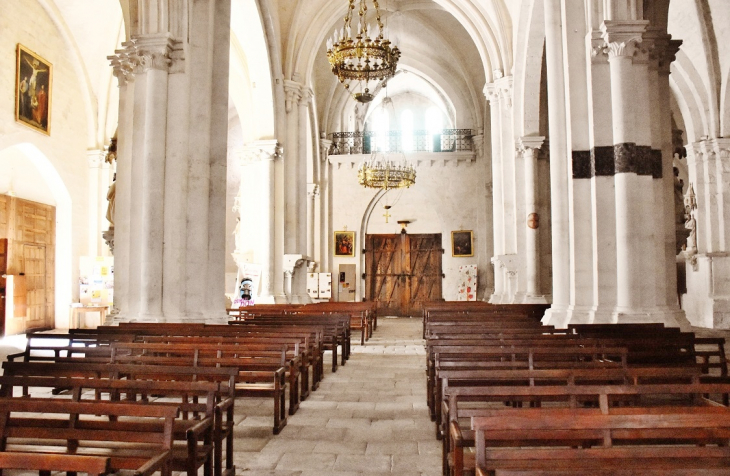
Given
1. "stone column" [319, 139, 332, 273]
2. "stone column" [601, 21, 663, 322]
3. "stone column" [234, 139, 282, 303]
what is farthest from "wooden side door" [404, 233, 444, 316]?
"stone column" [601, 21, 663, 322]

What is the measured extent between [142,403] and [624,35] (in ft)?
26.1

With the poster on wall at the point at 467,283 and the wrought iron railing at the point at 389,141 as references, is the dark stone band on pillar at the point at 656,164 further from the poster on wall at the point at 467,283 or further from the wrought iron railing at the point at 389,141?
the wrought iron railing at the point at 389,141

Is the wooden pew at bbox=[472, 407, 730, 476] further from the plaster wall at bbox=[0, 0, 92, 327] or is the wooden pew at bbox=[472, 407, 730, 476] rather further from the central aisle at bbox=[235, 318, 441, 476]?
the plaster wall at bbox=[0, 0, 92, 327]

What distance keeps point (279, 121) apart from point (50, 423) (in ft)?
49.2

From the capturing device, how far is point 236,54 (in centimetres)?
2017

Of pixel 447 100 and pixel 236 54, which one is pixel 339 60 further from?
pixel 447 100

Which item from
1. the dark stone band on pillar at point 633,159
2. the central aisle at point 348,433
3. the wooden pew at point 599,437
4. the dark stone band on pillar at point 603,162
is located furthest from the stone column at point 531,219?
the wooden pew at point 599,437

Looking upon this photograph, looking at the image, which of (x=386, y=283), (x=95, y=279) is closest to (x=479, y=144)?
(x=386, y=283)

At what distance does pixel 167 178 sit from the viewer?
1005 cm

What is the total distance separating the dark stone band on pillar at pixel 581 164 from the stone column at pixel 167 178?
5870 mm

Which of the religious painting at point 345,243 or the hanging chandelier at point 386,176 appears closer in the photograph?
the hanging chandelier at point 386,176

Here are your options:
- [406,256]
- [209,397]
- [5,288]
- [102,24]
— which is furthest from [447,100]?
[209,397]

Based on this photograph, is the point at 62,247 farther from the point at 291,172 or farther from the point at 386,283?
the point at 386,283

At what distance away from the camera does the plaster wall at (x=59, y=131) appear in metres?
15.0
